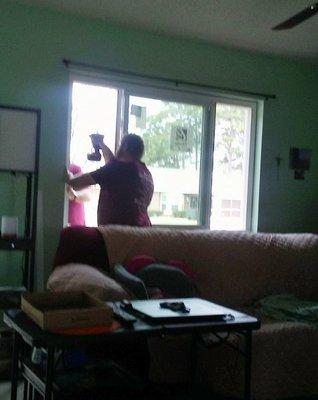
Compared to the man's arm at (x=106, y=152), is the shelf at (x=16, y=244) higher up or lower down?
lower down

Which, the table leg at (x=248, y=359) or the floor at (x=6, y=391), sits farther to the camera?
the floor at (x=6, y=391)

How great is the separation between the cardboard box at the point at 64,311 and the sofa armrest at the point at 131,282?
1.75 ft

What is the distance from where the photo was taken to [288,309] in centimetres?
289

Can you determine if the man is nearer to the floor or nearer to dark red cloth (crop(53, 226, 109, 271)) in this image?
dark red cloth (crop(53, 226, 109, 271))

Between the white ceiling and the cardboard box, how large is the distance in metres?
2.04

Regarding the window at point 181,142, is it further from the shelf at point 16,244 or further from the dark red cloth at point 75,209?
the shelf at point 16,244

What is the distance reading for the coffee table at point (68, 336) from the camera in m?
1.55

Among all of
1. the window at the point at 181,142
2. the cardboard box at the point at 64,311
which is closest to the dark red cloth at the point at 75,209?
the window at the point at 181,142

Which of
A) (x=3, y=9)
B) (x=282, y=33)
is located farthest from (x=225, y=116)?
(x=3, y=9)

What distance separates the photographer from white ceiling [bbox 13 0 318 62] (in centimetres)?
318

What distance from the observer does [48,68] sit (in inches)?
133

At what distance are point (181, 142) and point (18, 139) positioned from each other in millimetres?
1409

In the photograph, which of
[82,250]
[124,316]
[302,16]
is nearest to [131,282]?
[82,250]

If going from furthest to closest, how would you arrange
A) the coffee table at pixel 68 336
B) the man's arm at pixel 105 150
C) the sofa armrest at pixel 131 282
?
1. the man's arm at pixel 105 150
2. the sofa armrest at pixel 131 282
3. the coffee table at pixel 68 336
